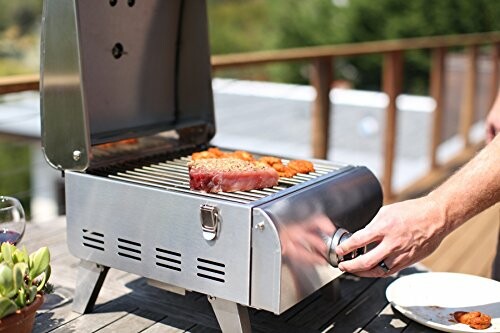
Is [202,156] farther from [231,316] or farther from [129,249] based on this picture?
[231,316]

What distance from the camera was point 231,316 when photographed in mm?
1213

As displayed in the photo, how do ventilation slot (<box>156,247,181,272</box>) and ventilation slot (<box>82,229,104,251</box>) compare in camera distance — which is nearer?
ventilation slot (<box>156,247,181,272</box>)

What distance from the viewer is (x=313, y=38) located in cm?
1446

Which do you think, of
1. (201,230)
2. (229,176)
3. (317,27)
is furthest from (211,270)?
(317,27)

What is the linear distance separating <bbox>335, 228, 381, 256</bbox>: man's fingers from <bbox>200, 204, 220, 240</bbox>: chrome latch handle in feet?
0.77

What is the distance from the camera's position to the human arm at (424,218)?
1.15 metres

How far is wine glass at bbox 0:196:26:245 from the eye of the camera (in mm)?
1353

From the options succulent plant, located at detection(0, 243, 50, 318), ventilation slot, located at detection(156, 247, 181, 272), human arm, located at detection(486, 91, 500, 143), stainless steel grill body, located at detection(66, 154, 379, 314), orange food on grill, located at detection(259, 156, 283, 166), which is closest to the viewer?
succulent plant, located at detection(0, 243, 50, 318)

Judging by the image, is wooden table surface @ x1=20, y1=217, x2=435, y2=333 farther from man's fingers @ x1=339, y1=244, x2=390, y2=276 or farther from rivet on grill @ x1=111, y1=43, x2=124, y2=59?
rivet on grill @ x1=111, y1=43, x2=124, y2=59

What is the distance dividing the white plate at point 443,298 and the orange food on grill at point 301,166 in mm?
314

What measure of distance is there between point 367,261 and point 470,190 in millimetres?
238

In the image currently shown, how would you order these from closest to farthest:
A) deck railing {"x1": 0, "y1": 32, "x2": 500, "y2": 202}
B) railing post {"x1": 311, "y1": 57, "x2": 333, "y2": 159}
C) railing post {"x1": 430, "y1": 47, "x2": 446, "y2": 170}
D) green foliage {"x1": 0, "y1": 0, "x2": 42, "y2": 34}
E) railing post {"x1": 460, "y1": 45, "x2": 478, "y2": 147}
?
deck railing {"x1": 0, "y1": 32, "x2": 500, "y2": 202} < railing post {"x1": 311, "y1": 57, "x2": 333, "y2": 159} < railing post {"x1": 430, "y1": 47, "x2": 446, "y2": 170} < railing post {"x1": 460, "y1": 45, "x2": 478, "y2": 147} < green foliage {"x1": 0, "y1": 0, "x2": 42, "y2": 34}

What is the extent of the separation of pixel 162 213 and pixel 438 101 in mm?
4494

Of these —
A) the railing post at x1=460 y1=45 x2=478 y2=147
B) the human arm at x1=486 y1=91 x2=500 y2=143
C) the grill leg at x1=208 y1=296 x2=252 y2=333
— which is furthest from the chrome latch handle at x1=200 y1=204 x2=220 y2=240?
the railing post at x1=460 y1=45 x2=478 y2=147
